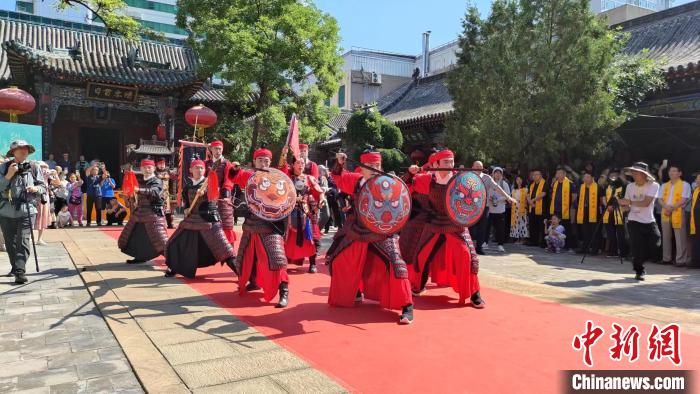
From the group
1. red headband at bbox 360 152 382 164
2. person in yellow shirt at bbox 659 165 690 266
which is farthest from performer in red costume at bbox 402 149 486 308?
person in yellow shirt at bbox 659 165 690 266

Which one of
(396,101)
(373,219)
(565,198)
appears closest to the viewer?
(373,219)

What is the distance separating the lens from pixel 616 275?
7199 mm

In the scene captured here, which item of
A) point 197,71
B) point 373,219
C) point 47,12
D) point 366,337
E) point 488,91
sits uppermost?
point 47,12

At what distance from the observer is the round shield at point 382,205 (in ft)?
14.6

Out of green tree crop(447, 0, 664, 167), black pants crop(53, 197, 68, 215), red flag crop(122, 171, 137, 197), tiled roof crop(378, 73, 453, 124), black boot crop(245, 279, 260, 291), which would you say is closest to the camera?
black boot crop(245, 279, 260, 291)

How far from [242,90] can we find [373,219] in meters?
11.5

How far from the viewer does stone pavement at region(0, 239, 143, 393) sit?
10.2ft

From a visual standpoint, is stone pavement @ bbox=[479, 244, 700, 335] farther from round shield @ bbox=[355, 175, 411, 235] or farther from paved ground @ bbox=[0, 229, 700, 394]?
round shield @ bbox=[355, 175, 411, 235]

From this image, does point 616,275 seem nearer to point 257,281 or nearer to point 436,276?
point 436,276

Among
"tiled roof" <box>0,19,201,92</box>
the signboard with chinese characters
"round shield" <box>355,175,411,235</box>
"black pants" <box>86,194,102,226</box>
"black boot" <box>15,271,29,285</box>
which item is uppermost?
"tiled roof" <box>0,19,201,92</box>

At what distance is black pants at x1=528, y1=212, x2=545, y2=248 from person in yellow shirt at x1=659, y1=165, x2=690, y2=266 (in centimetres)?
247

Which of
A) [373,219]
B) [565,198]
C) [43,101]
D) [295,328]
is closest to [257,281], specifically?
[295,328]

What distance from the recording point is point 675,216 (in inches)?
331

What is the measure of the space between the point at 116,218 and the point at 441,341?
1231 centimetres
